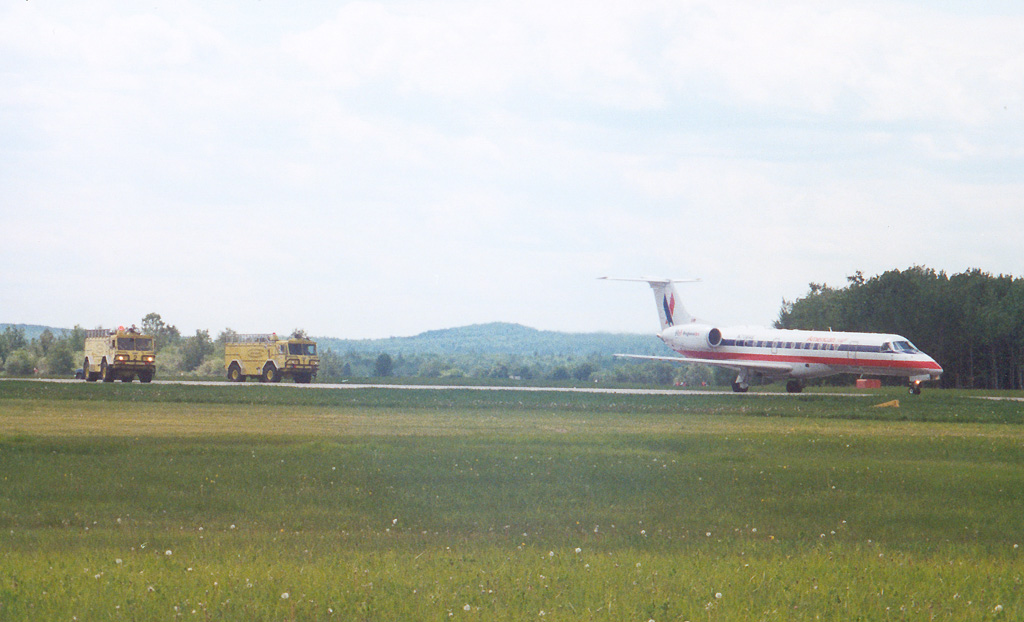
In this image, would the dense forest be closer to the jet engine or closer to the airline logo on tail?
the airline logo on tail

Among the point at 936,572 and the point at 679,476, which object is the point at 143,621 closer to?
the point at 936,572

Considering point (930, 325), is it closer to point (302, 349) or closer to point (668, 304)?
point (668, 304)

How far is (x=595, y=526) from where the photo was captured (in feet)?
52.7

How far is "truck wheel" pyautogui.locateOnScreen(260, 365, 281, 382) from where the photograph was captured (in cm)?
7131

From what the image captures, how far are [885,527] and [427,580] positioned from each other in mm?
8189

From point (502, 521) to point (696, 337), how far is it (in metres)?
54.3

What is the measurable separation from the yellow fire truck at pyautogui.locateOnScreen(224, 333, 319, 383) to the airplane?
21.9 meters

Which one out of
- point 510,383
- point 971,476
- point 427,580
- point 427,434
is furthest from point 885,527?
point 510,383

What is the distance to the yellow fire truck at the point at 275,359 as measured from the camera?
7081cm

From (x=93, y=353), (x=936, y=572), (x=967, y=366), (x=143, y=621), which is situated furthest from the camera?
(x=967, y=366)

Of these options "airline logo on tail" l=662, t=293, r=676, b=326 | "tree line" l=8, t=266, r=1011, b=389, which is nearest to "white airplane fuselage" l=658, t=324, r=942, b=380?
"airline logo on tail" l=662, t=293, r=676, b=326

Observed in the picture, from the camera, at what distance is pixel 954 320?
97.8 metres

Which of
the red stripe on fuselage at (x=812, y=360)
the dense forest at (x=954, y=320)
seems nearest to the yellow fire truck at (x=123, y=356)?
the red stripe on fuselage at (x=812, y=360)

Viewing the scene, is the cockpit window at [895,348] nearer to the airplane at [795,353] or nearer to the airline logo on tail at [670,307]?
the airplane at [795,353]
